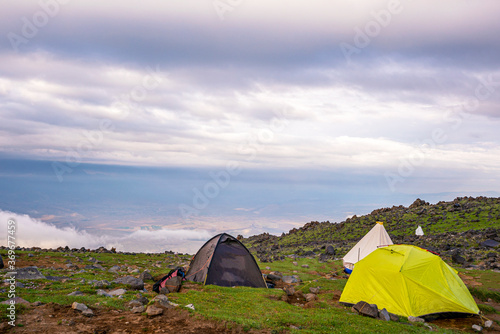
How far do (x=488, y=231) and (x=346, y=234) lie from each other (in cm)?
2492

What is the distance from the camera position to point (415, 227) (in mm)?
58125

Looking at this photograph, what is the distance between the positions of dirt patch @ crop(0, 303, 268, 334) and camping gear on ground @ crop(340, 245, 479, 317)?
9117 millimetres

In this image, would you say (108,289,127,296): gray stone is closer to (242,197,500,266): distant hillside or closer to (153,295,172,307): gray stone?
(153,295,172,307): gray stone

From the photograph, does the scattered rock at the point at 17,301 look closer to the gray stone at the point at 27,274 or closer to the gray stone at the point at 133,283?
the gray stone at the point at 133,283

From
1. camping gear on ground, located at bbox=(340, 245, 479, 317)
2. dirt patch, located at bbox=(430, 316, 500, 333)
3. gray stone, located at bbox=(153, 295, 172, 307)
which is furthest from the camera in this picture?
camping gear on ground, located at bbox=(340, 245, 479, 317)

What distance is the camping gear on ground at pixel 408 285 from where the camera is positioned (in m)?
16.2

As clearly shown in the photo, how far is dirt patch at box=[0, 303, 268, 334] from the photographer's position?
1077cm

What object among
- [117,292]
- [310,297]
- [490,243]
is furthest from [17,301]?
[490,243]

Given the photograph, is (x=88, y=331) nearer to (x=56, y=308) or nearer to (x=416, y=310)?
(x=56, y=308)

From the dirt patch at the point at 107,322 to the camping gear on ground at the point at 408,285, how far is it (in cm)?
912

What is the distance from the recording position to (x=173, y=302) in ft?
46.8

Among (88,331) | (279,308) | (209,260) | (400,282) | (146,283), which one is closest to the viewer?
(88,331)

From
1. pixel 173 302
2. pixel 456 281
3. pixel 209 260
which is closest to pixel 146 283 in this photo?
pixel 209 260

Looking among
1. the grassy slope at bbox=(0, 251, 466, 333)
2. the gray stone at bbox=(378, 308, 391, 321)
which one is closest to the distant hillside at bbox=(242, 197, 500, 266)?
the grassy slope at bbox=(0, 251, 466, 333)
